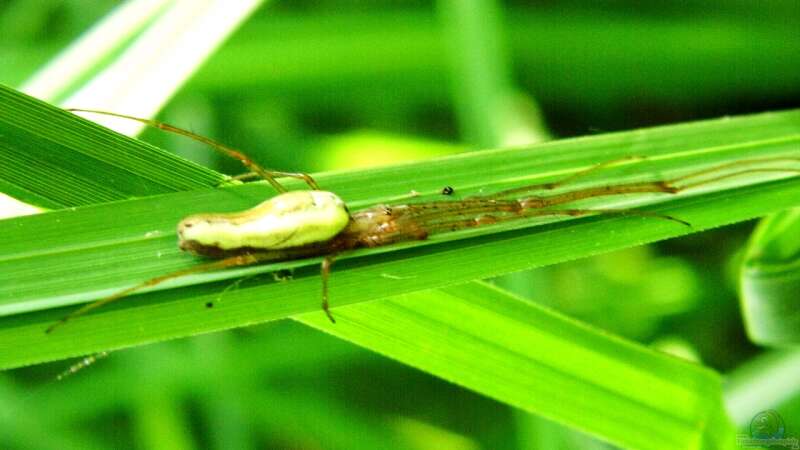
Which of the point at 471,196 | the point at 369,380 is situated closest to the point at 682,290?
the point at 369,380

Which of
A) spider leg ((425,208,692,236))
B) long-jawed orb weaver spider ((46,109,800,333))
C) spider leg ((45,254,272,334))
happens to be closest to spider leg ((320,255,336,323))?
long-jawed orb weaver spider ((46,109,800,333))

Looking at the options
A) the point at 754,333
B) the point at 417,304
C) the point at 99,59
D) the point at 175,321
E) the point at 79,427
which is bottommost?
the point at 79,427

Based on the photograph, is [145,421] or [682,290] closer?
[145,421]

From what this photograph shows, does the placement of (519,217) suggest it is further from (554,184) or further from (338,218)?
(338,218)

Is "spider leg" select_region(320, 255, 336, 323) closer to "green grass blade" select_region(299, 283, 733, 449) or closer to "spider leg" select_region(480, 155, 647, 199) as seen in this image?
"green grass blade" select_region(299, 283, 733, 449)

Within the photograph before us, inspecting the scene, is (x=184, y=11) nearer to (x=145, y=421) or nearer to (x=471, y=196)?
(x=471, y=196)

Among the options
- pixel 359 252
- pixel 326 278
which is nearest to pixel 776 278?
pixel 359 252

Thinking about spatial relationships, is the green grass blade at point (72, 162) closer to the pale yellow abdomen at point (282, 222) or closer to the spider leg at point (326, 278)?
the pale yellow abdomen at point (282, 222)
